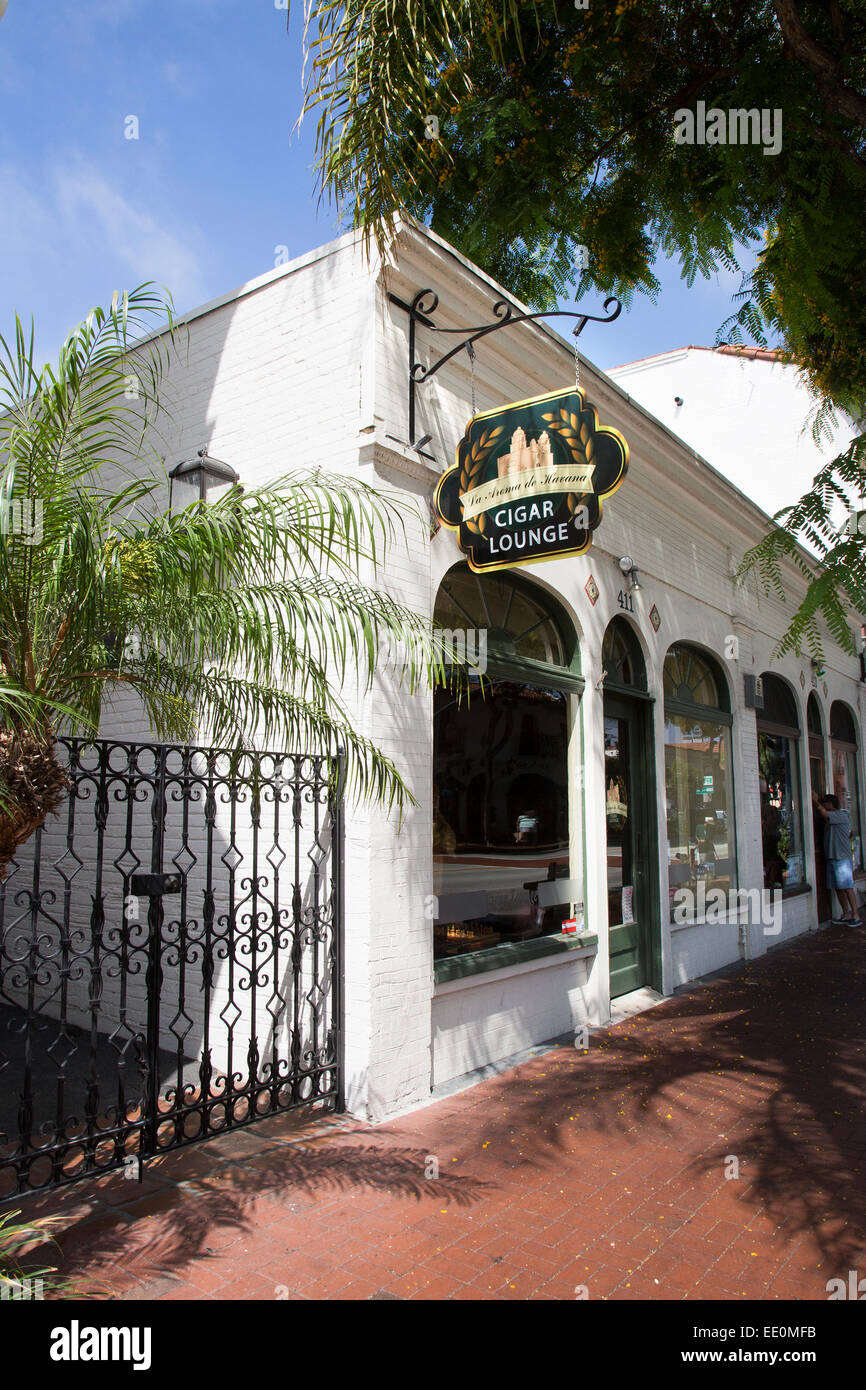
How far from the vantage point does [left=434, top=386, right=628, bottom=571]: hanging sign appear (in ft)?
16.0

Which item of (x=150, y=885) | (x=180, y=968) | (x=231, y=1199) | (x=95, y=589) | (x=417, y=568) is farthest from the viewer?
(x=417, y=568)

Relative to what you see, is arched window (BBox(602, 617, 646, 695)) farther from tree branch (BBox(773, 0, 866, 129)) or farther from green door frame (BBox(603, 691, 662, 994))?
tree branch (BBox(773, 0, 866, 129))

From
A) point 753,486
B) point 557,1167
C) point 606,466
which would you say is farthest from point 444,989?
point 753,486

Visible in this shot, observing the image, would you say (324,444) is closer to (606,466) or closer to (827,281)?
(606,466)

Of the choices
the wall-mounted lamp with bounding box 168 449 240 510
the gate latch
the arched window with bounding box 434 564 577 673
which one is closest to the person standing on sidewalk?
the arched window with bounding box 434 564 577 673

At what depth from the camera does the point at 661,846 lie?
825 centimetres

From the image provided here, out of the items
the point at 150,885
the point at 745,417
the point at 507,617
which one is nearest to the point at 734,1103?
the point at 507,617

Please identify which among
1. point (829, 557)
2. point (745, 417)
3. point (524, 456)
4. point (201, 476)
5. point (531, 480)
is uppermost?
point (745, 417)

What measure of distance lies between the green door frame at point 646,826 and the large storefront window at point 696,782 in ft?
1.19

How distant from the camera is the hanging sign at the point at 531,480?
16.0 ft

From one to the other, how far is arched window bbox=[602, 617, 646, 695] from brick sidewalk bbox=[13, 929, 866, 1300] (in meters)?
3.27

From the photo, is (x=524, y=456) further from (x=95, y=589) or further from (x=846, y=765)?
(x=846, y=765)

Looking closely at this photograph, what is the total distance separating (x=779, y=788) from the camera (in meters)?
12.3

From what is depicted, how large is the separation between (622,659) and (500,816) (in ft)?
8.41
